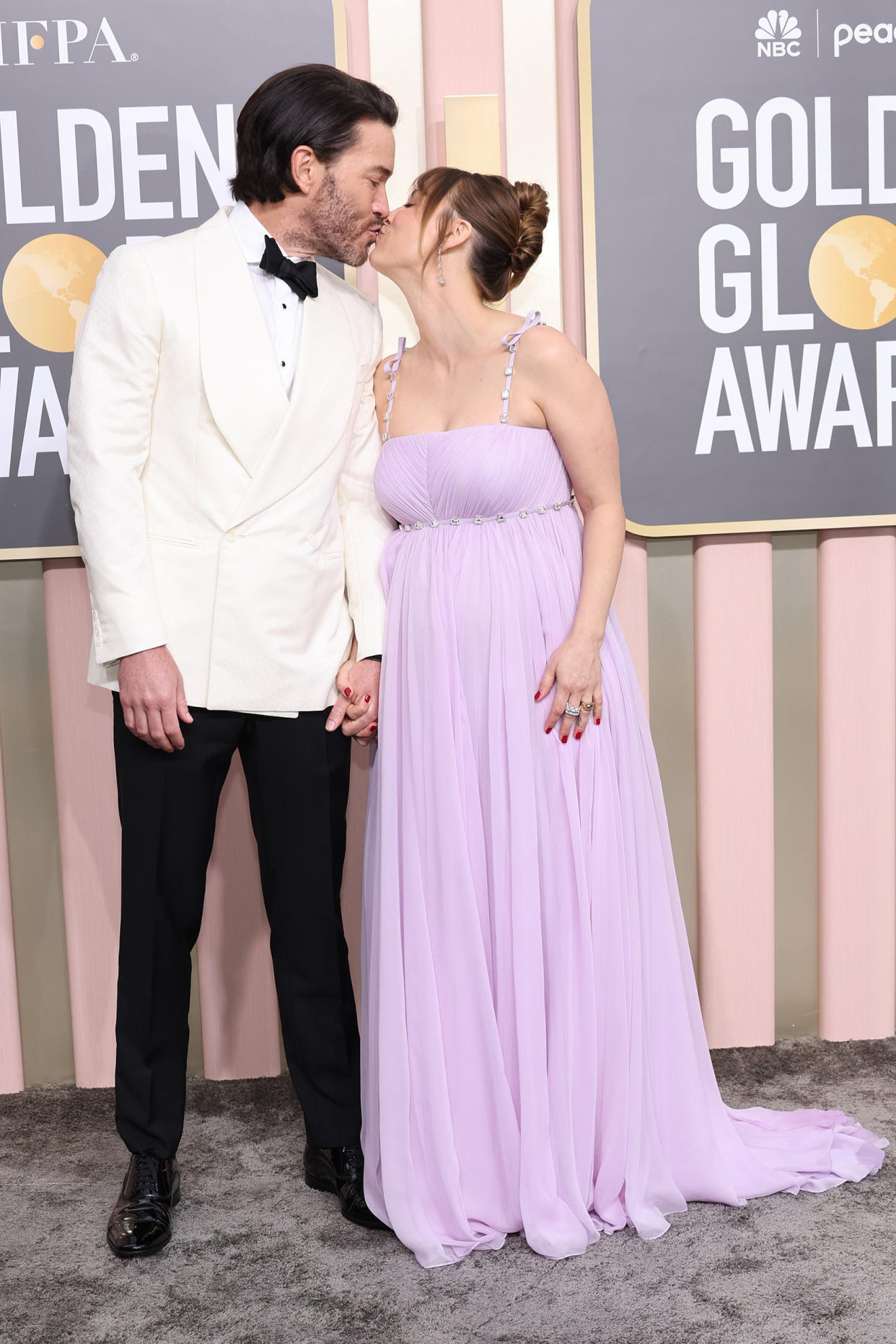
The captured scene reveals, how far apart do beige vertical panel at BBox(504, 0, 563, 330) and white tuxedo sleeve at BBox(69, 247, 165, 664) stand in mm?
873

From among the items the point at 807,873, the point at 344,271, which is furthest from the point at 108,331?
the point at 807,873

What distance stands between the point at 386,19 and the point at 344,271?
0.50m

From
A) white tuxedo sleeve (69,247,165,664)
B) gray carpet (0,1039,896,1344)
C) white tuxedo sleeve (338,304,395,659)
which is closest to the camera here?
gray carpet (0,1039,896,1344)

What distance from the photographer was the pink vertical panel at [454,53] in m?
2.40

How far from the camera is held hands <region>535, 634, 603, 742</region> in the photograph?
1952 millimetres

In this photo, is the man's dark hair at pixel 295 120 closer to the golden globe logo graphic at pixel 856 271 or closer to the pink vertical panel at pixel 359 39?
the pink vertical panel at pixel 359 39

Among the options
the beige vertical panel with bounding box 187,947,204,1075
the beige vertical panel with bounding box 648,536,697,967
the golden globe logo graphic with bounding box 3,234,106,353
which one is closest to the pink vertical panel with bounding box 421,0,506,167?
the golden globe logo graphic with bounding box 3,234,106,353

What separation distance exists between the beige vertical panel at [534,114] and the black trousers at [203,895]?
1.07 meters

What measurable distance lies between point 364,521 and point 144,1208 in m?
1.21

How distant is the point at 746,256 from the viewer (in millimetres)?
2441

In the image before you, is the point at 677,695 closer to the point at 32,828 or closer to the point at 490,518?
the point at 490,518

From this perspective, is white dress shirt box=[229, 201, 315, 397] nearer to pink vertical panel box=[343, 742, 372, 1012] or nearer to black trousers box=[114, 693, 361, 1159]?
black trousers box=[114, 693, 361, 1159]

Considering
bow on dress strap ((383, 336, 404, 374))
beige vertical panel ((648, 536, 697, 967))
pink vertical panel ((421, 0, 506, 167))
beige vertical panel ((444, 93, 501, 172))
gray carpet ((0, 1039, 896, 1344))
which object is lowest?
gray carpet ((0, 1039, 896, 1344))

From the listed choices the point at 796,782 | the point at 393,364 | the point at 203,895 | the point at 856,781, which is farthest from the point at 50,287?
the point at 856,781
